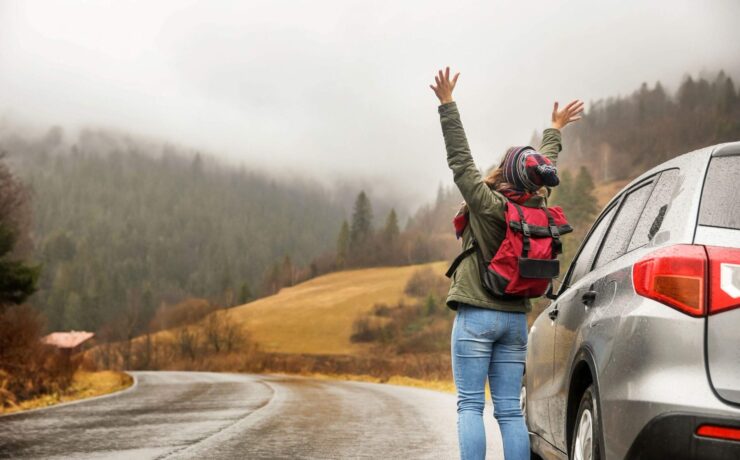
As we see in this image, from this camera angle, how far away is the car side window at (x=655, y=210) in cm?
327

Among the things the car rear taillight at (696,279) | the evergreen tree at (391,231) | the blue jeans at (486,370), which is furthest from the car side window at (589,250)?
the evergreen tree at (391,231)

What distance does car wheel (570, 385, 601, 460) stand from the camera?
10.6 ft

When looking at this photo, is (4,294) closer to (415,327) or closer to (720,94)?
(415,327)

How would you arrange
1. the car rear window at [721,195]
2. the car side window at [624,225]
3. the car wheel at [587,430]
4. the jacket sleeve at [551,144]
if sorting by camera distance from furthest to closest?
the jacket sleeve at [551,144] < the car side window at [624,225] < the car wheel at [587,430] < the car rear window at [721,195]

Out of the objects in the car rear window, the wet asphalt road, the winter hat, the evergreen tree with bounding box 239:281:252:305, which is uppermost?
the evergreen tree with bounding box 239:281:252:305

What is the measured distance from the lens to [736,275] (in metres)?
2.65

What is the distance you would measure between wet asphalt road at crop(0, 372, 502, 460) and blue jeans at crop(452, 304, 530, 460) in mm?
3190

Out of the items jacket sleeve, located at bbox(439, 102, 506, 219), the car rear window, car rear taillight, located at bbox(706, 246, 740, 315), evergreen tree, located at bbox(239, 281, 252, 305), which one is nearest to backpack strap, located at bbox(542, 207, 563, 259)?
jacket sleeve, located at bbox(439, 102, 506, 219)

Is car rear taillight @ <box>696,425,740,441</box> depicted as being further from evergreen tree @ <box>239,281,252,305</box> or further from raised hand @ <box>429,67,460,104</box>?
evergreen tree @ <box>239,281,252,305</box>

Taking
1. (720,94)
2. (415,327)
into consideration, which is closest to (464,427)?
(415,327)

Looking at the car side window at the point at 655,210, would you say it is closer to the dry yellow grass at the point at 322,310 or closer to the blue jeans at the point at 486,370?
the blue jeans at the point at 486,370

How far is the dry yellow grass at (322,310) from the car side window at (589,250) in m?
92.6

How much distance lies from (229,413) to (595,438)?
33.2ft

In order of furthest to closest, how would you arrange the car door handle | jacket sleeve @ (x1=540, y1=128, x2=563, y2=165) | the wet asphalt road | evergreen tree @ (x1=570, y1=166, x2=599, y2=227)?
evergreen tree @ (x1=570, y1=166, x2=599, y2=227)
the wet asphalt road
jacket sleeve @ (x1=540, y1=128, x2=563, y2=165)
the car door handle
